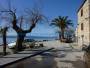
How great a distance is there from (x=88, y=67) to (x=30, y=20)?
64.8 feet

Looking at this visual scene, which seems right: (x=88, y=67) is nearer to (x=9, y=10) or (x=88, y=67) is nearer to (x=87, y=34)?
(x=9, y=10)

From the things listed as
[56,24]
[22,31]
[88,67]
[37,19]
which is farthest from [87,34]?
[56,24]

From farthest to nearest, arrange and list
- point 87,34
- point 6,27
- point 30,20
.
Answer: point 87,34 < point 30,20 < point 6,27

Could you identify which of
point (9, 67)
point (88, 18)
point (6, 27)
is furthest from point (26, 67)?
point (88, 18)

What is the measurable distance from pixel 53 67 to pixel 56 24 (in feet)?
190

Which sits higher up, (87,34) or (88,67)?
(87,34)

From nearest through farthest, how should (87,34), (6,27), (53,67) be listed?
(53,67), (6,27), (87,34)

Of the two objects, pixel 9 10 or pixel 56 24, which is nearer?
pixel 9 10

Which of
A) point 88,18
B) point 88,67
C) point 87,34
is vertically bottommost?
point 88,67

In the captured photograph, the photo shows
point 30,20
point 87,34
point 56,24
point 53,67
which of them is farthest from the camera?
point 56,24

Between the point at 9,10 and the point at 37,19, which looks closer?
the point at 9,10

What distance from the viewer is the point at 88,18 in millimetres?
36000

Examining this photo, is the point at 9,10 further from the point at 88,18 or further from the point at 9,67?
the point at 9,67

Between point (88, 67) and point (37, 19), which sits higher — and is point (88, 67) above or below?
below
